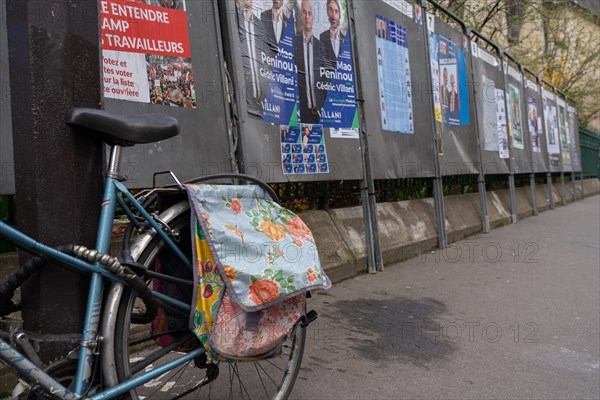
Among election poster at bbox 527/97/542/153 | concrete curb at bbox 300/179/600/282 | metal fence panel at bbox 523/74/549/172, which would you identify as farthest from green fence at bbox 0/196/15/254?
election poster at bbox 527/97/542/153

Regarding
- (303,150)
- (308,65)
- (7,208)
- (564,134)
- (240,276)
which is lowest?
(240,276)

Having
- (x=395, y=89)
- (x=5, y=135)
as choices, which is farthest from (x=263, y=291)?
(x=395, y=89)

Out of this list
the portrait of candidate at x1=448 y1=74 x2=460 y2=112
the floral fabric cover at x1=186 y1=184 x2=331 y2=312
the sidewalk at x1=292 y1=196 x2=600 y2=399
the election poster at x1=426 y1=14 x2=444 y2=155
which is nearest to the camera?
the floral fabric cover at x1=186 y1=184 x2=331 y2=312

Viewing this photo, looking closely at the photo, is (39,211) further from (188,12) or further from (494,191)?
(494,191)

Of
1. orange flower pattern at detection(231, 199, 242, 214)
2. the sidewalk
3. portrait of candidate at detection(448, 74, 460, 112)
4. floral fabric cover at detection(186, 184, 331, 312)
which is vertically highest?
portrait of candidate at detection(448, 74, 460, 112)

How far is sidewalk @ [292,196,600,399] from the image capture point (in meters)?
3.03

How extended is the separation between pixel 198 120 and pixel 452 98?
529 centimetres

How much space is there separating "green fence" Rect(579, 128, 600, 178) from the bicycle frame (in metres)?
21.5

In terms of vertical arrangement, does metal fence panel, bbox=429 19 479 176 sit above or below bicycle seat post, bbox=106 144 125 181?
above

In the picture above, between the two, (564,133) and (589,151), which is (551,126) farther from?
(589,151)

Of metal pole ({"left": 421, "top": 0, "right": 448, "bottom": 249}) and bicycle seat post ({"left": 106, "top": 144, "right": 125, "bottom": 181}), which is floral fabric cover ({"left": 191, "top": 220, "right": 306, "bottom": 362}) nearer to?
bicycle seat post ({"left": 106, "top": 144, "right": 125, "bottom": 181})

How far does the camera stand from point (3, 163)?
9.12 feet

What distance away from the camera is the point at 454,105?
802 cm

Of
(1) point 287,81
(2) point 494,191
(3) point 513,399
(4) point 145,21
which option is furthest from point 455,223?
(4) point 145,21
